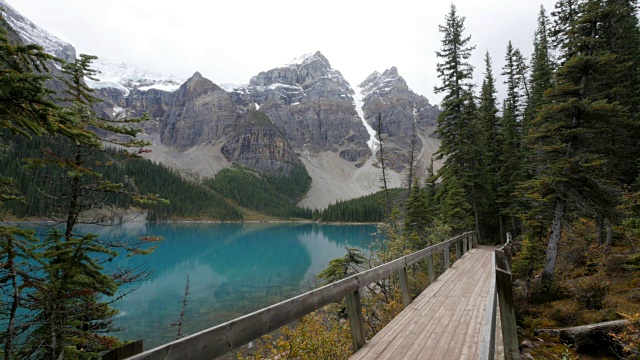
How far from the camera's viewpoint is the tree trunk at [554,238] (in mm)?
13508

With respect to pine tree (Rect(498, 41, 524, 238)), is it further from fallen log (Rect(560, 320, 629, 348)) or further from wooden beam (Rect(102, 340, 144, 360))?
wooden beam (Rect(102, 340, 144, 360))

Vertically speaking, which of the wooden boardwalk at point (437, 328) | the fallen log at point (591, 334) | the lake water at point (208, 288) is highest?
the wooden boardwalk at point (437, 328)

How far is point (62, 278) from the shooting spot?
19.5ft

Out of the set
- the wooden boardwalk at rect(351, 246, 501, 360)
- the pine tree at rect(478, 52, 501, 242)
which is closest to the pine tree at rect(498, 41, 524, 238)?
the pine tree at rect(478, 52, 501, 242)

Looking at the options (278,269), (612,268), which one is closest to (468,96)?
(612,268)

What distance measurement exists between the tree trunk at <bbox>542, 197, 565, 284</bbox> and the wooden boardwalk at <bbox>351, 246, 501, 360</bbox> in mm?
7265

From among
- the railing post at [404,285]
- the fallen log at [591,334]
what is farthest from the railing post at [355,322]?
the fallen log at [591,334]

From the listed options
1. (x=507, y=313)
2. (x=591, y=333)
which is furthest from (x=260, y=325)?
(x=591, y=333)

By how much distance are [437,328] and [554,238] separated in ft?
38.3

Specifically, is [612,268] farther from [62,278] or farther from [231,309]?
[231,309]

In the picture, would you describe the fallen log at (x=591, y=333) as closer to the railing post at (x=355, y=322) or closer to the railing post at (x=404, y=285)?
the railing post at (x=404, y=285)

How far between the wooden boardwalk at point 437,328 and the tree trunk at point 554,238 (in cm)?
726

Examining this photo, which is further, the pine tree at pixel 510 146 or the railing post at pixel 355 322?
the pine tree at pixel 510 146

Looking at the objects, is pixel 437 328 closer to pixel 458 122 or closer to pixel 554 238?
pixel 554 238
